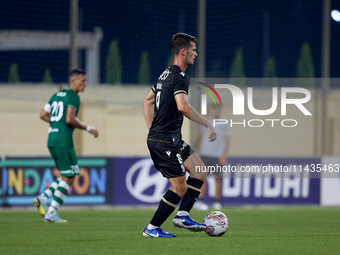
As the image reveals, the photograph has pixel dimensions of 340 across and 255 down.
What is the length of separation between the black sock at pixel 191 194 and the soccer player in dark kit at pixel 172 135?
9cm

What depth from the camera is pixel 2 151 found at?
55.2 feet

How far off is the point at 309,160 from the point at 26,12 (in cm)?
761

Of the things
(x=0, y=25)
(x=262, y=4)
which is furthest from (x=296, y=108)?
(x=0, y=25)

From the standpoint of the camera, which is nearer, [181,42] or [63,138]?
[181,42]

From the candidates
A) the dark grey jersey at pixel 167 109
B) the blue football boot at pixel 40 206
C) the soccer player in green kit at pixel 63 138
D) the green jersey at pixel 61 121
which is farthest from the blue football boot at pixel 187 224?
the blue football boot at pixel 40 206

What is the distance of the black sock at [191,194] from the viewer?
6.58 meters

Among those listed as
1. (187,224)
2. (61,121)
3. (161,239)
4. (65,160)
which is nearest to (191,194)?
(187,224)

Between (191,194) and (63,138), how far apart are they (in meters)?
2.91

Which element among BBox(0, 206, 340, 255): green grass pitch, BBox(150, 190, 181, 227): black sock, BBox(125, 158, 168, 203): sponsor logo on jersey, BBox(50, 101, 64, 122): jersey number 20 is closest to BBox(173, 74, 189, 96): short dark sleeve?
BBox(150, 190, 181, 227): black sock

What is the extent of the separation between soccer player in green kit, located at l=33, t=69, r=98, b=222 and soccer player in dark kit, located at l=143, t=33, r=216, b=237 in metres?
2.58

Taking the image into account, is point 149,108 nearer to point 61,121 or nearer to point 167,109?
point 167,109

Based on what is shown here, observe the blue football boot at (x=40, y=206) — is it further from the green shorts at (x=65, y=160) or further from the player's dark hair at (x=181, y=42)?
the player's dark hair at (x=181, y=42)

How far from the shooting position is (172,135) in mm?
6320

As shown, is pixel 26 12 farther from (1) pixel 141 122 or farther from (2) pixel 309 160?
(2) pixel 309 160
